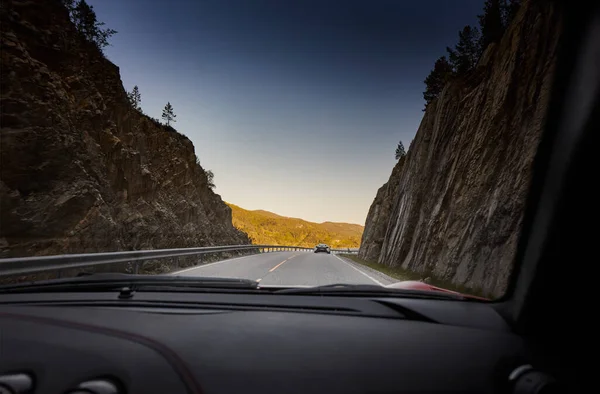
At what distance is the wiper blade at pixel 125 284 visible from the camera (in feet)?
8.92

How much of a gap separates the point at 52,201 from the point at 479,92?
19.6 metres

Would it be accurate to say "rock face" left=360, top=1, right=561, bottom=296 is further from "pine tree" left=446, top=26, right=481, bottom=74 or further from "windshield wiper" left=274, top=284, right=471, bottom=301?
"windshield wiper" left=274, top=284, right=471, bottom=301

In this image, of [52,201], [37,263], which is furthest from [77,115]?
[37,263]

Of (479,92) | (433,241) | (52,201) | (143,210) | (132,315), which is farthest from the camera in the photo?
(143,210)

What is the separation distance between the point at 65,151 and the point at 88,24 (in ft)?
33.1

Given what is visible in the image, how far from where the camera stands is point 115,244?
16.6 metres

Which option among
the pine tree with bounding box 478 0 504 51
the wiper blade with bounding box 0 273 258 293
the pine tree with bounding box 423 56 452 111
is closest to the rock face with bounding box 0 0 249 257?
the wiper blade with bounding box 0 273 258 293

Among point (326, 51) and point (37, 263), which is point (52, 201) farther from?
point (326, 51)

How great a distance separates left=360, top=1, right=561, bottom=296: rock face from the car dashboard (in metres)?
4.76

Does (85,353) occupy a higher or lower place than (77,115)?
lower

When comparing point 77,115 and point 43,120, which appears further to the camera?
point 77,115

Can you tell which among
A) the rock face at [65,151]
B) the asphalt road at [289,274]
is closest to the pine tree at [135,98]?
the rock face at [65,151]

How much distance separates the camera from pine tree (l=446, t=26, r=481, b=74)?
2831 centimetres

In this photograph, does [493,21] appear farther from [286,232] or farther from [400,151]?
[286,232]
